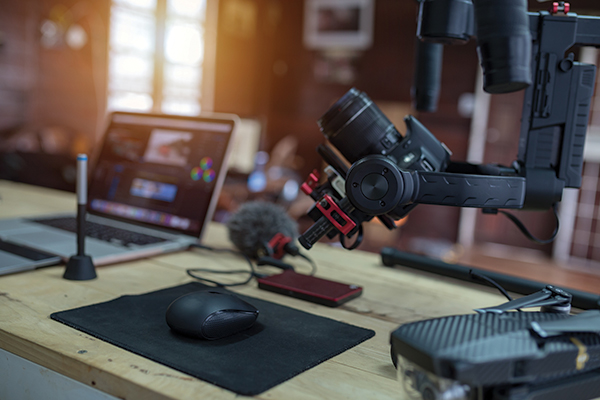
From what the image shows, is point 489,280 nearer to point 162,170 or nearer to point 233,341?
point 233,341

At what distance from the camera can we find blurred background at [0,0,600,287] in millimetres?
3570

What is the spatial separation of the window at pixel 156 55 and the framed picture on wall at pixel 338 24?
1.06m

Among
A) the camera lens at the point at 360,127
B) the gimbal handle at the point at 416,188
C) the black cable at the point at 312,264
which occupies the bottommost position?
the black cable at the point at 312,264

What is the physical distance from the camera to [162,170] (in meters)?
1.15

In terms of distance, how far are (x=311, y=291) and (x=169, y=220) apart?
0.45 m

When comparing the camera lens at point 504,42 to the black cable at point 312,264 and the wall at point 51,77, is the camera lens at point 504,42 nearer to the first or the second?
the black cable at point 312,264

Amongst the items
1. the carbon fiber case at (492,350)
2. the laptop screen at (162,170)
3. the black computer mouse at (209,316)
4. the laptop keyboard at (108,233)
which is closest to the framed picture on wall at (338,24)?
the laptop screen at (162,170)

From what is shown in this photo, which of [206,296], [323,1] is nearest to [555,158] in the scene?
[206,296]

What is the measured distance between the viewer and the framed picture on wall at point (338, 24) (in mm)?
4711

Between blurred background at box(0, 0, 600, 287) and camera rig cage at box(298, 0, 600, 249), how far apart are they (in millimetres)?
1955

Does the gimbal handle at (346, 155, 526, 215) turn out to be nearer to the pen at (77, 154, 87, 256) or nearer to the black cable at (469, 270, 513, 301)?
the black cable at (469, 270, 513, 301)

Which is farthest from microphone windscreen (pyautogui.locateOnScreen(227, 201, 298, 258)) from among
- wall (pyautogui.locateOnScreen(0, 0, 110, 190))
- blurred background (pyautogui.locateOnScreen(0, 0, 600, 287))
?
wall (pyautogui.locateOnScreen(0, 0, 110, 190))

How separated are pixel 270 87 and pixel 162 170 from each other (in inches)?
167

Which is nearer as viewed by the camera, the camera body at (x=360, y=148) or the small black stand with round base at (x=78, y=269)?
the camera body at (x=360, y=148)
